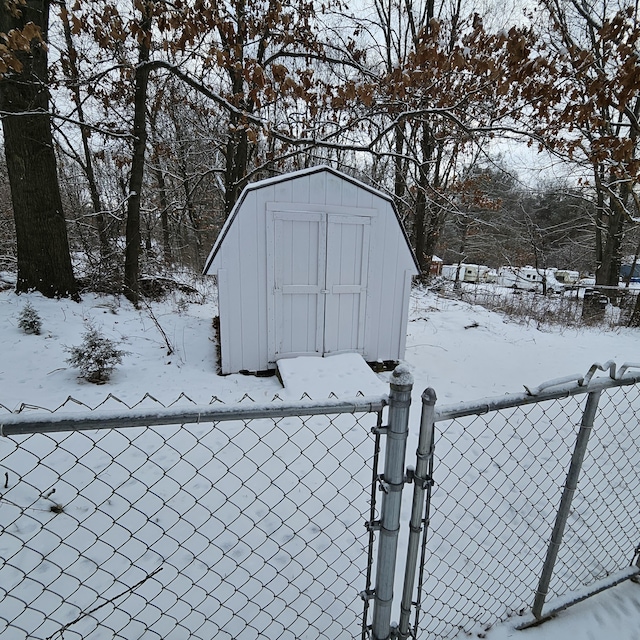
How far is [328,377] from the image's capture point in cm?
453

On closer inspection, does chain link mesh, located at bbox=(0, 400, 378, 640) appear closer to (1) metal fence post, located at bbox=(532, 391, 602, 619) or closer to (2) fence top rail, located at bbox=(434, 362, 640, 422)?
(2) fence top rail, located at bbox=(434, 362, 640, 422)

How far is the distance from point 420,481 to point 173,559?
5.79 feet

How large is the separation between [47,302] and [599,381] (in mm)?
7718

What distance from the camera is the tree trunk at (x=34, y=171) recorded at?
5766 millimetres

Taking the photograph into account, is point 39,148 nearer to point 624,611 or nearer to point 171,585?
point 171,585

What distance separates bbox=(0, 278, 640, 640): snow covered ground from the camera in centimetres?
197

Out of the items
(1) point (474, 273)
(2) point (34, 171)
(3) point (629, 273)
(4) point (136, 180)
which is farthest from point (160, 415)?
(1) point (474, 273)

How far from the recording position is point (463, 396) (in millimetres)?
4695

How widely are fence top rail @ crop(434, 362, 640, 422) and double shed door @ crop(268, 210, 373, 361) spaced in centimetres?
377

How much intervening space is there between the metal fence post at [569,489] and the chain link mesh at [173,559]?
0.88 metres

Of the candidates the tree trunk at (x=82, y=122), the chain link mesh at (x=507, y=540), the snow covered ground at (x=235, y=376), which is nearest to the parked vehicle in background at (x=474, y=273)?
the snow covered ground at (x=235, y=376)

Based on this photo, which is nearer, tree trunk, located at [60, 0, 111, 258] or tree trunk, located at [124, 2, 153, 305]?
tree trunk, located at [60, 0, 111, 258]

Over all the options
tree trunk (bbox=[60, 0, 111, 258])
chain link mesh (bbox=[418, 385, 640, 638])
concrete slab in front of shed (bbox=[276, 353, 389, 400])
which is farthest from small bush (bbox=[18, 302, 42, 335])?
Result: chain link mesh (bbox=[418, 385, 640, 638])

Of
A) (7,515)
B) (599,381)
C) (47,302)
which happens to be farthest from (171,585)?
(47,302)
